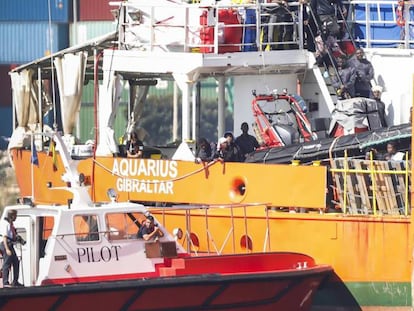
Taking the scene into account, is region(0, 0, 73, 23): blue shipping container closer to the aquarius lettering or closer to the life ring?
the life ring

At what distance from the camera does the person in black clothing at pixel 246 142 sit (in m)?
21.0

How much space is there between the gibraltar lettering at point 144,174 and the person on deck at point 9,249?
3239 millimetres

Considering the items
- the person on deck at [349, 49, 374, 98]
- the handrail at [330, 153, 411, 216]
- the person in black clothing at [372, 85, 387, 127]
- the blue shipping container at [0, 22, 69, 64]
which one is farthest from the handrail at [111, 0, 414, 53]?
the blue shipping container at [0, 22, 69, 64]

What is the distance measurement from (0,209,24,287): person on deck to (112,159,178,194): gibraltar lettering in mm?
3239

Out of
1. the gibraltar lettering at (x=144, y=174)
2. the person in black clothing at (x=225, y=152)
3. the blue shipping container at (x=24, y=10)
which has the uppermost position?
the blue shipping container at (x=24, y=10)

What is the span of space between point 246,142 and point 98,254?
13.6 feet

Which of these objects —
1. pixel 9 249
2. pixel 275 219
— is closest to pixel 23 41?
pixel 275 219

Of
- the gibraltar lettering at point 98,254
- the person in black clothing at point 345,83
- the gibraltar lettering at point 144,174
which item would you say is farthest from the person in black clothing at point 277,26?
the gibraltar lettering at point 98,254

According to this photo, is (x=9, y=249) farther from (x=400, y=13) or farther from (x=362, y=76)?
(x=400, y=13)

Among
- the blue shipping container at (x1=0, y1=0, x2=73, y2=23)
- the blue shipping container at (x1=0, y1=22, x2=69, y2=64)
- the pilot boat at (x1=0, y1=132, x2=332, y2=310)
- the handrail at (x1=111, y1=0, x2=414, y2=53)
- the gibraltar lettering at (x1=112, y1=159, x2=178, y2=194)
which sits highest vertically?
the blue shipping container at (x1=0, y1=0, x2=73, y2=23)

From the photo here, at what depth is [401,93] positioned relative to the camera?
20.9 m

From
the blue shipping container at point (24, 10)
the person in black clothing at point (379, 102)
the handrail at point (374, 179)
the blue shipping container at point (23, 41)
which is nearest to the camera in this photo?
the handrail at point (374, 179)

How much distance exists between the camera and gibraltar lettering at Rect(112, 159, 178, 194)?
2027 centimetres

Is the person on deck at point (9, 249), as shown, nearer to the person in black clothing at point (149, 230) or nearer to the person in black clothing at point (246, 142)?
the person in black clothing at point (149, 230)
